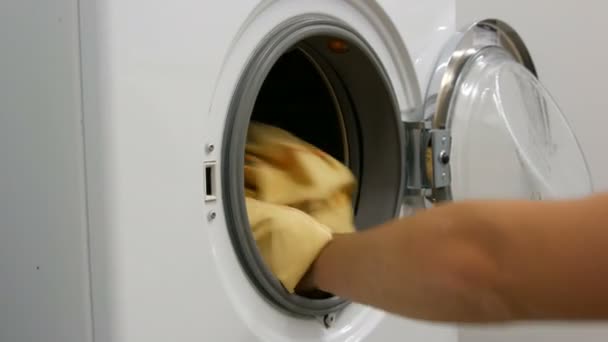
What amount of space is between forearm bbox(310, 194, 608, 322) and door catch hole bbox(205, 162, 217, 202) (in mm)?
144

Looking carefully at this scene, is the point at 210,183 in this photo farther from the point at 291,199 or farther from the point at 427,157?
the point at 427,157

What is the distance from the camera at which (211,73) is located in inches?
21.2

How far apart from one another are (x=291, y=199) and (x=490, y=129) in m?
0.32

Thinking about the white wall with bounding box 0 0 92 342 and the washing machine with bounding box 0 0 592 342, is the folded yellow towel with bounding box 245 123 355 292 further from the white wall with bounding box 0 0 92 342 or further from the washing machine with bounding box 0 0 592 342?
the white wall with bounding box 0 0 92 342

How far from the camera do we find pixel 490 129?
33.9 inches

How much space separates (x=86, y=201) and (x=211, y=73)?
0.14m

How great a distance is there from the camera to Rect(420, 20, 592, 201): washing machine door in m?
0.83

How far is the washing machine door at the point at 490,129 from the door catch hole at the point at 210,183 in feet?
1.15

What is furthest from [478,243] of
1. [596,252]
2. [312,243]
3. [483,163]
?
[483,163]

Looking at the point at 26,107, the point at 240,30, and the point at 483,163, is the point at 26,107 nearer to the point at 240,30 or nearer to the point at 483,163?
the point at 240,30

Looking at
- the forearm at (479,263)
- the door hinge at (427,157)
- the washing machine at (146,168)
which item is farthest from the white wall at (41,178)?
the door hinge at (427,157)

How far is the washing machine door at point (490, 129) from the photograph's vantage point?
2.72ft

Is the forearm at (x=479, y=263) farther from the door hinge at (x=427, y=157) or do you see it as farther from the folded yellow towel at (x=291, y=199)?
the door hinge at (x=427, y=157)

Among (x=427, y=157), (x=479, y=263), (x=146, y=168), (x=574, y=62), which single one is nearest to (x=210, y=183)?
(x=146, y=168)
